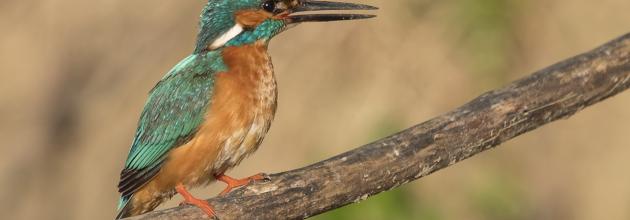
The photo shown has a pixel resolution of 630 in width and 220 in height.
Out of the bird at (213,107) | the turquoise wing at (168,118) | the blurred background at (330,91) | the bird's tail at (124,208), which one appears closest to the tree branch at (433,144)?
the bird at (213,107)

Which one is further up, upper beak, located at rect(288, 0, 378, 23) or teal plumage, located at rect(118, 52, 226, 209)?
upper beak, located at rect(288, 0, 378, 23)

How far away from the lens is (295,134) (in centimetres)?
683

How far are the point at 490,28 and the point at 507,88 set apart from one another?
233 cm


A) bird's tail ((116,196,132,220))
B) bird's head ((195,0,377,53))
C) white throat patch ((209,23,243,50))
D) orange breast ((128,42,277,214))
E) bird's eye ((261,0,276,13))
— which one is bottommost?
bird's tail ((116,196,132,220))

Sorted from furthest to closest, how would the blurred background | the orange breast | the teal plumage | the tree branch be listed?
1. the blurred background
2. the teal plumage
3. the orange breast
4. the tree branch

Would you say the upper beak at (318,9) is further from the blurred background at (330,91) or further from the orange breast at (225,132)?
the blurred background at (330,91)

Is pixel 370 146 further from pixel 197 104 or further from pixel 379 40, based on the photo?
pixel 379 40

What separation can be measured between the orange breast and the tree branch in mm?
494

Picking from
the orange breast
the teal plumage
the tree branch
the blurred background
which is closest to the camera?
the tree branch

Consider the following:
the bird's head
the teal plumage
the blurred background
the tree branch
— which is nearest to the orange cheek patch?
the bird's head

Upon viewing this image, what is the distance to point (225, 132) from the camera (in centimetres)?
419

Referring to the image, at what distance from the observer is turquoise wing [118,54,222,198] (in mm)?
4297

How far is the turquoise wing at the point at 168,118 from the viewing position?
14.1ft

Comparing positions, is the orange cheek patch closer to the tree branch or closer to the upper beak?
the upper beak
